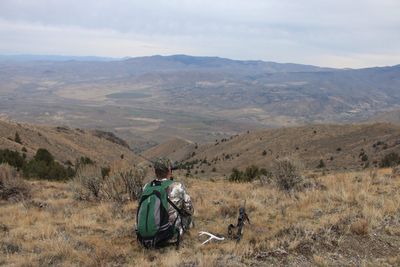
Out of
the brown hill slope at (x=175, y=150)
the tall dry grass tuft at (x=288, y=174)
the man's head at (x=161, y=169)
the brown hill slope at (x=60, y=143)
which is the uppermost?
the man's head at (x=161, y=169)

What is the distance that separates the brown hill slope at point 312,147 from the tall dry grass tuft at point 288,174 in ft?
76.8

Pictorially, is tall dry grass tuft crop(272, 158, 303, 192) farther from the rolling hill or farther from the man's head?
the rolling hill

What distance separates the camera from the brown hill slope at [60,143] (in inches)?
1511

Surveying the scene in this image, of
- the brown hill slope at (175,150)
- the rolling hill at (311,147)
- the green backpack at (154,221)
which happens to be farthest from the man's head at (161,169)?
the brown hill slope at (175,150)

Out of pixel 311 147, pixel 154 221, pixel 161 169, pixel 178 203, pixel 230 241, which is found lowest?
pixel 311 147

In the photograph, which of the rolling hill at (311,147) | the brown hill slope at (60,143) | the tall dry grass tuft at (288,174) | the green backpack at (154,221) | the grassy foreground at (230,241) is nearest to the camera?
the grassy foreground at (230,241)

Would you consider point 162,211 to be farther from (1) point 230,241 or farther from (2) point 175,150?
(2) point 175,150

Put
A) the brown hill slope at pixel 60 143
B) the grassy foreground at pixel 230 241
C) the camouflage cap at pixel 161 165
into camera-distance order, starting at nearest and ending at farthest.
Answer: the grassy foreground at pixel 230 241 < the camouflage cap at pixel 161 165 < the brown hill slope at pixel 60 143

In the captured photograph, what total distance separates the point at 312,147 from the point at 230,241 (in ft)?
141

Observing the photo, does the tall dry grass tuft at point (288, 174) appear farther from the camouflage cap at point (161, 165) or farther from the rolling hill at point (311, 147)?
the rolling hill at point (311, 147)

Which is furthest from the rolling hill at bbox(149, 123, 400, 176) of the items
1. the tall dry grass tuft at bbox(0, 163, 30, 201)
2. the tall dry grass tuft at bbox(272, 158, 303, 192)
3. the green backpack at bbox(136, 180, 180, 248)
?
the green backpack at bbox(136, 180, 180, 248)

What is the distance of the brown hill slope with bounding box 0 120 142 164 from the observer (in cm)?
3838

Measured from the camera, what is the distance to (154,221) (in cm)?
642

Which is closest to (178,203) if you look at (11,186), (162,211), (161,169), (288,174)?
Result: (162,211)
